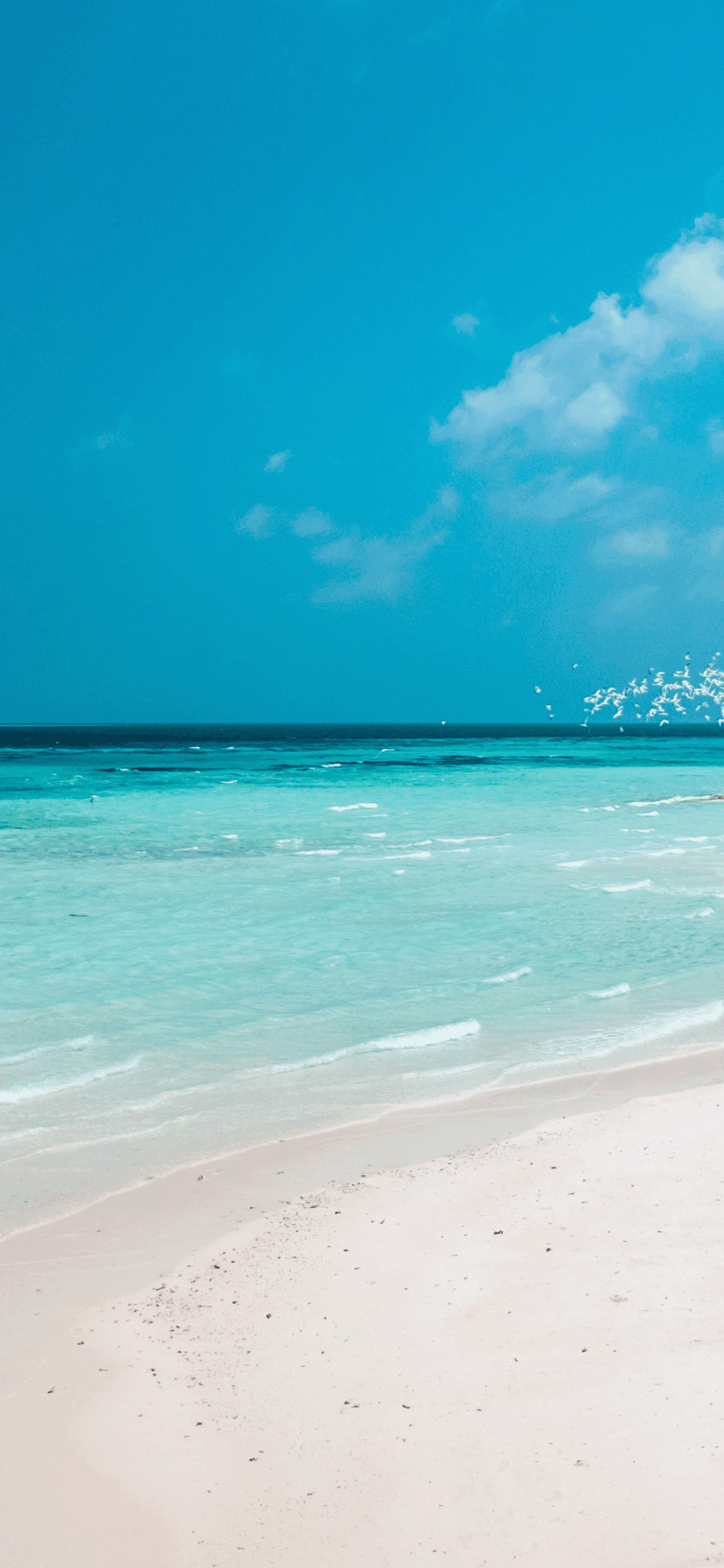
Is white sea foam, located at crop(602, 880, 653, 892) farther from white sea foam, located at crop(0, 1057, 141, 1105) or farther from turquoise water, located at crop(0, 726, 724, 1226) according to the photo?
white sea foam, located at crop(0, 1057, 141, 1105)

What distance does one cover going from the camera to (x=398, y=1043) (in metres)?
9.82

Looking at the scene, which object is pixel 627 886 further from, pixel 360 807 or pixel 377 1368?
pixel 360 807

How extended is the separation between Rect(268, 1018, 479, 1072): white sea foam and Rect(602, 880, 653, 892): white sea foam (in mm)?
9151

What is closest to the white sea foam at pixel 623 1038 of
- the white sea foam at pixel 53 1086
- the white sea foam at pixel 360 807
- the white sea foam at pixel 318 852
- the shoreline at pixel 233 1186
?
the shoreline at pixel 233 1186

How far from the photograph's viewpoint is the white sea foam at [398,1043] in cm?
920

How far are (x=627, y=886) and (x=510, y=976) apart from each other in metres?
7.77

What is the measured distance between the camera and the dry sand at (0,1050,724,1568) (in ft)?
11.6

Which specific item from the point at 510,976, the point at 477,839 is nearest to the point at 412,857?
the point at 477,839

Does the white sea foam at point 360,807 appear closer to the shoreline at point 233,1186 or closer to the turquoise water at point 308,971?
the turquoise water at point 308,971

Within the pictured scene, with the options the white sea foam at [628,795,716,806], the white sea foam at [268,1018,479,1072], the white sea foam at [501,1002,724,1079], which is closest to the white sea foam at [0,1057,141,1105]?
the white sea foam at [268,1018,479,1072]

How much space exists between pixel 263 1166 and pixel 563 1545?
Answer: 3851 mm

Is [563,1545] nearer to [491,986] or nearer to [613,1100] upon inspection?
Answer: [613,1100]

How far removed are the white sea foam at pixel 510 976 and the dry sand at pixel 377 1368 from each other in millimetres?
5182

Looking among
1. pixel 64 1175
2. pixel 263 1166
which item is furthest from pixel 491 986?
pixel 64 1175
